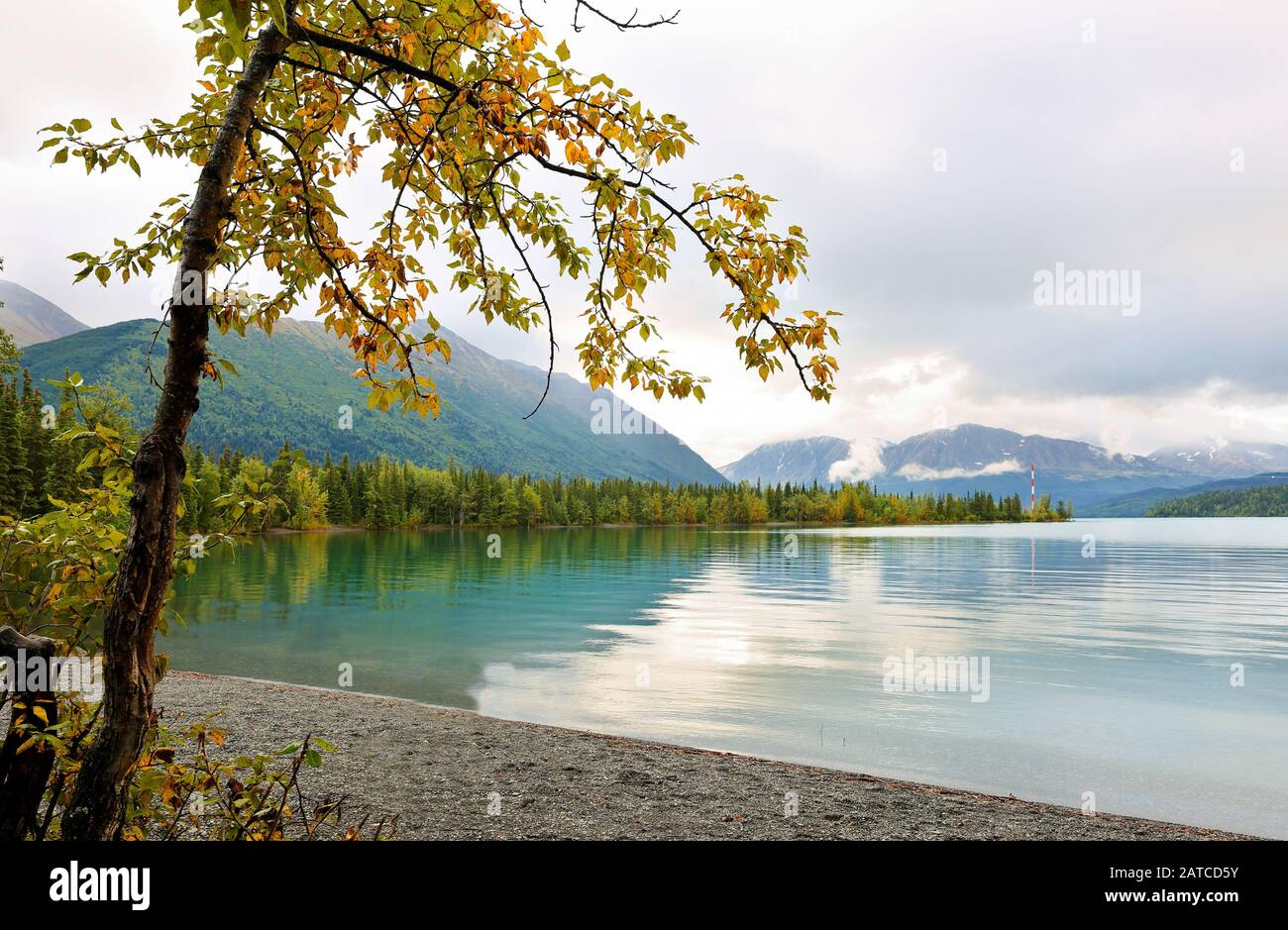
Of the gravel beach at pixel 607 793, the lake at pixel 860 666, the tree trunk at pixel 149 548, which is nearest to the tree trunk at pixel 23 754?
the tree trunk at pixel 149 548

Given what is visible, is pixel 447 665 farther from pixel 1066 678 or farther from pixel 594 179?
pixel 594 179

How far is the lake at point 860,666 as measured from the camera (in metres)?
18.0

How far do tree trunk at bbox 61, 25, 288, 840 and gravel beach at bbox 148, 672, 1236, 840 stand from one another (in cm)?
712

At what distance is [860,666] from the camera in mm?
30141

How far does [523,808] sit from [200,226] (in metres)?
10.3

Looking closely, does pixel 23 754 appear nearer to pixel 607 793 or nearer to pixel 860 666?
pixel 607 793

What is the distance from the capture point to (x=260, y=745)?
15.4 m

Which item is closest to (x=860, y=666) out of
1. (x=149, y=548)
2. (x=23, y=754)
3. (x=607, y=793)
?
(x=607, y=793)

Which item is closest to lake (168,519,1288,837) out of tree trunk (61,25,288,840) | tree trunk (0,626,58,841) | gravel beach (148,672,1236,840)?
tree trunk (61,25,288,840)

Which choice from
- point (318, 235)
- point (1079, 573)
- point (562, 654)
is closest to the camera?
point (318, 235)

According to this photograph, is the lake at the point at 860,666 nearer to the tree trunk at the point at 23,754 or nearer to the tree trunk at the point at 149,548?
the tree trunk at the point at 149,548

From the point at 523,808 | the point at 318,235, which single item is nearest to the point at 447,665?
the point at 523,808

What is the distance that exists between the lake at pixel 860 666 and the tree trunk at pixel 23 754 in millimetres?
1177
